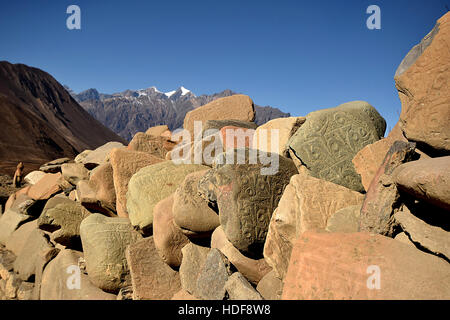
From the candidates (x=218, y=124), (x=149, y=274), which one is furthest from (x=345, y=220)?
(x=218, y=124)

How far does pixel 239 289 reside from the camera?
151 centimetres

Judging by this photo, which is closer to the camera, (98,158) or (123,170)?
(123,170)

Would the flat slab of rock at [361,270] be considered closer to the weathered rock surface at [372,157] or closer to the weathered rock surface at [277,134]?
the weathered rock surface at [372,157]

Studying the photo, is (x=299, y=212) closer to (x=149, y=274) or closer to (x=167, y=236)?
(x=167, y=236)

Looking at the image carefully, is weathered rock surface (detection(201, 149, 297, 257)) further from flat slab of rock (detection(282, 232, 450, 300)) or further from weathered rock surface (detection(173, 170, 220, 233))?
flat slab of rock (detection(282, 232, 450, 300))

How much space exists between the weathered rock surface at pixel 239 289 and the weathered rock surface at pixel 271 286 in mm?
232

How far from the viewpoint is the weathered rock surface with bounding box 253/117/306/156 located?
2.48 meters

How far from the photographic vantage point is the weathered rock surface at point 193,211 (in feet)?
7.05

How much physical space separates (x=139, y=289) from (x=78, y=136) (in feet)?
147

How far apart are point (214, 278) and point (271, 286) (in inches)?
13.6

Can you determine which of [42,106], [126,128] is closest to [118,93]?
[126,128]

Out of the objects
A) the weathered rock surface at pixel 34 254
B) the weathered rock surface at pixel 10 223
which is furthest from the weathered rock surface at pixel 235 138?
the weathered rock surface at pixel 10 223

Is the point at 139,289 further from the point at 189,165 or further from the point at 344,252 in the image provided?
the point at 344,252

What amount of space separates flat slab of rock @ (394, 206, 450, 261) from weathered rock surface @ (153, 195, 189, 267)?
156cm
